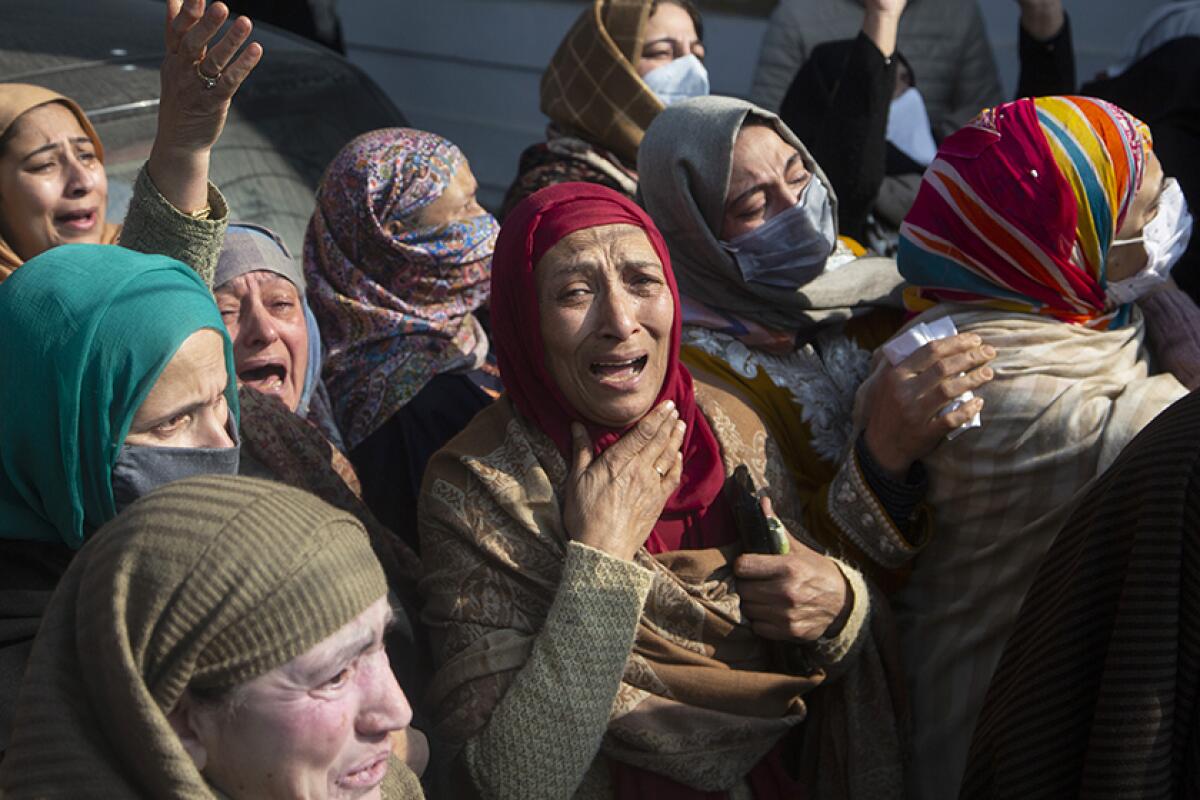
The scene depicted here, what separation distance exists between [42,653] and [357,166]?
2061 millimetres

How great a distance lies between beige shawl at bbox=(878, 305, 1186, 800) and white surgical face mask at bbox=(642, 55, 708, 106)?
1765 mm

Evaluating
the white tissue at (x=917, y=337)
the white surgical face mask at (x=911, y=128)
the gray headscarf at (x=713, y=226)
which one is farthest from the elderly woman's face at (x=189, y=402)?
the white surgical face mask at (x=911, y=128)

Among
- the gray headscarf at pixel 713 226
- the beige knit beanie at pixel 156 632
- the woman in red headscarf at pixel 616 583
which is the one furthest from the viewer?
the gray headscarf at pixel 713 226

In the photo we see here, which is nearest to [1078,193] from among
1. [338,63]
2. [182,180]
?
[182,180]

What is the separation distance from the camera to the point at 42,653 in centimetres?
166

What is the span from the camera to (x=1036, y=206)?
2.64 m

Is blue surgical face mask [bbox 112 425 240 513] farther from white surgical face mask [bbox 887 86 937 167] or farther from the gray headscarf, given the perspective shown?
white surgical face mask [bbox 887 86 937 167]

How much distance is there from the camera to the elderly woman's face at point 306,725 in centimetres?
169

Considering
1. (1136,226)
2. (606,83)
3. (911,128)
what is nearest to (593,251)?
(1136,226)

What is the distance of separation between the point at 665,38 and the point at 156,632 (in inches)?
127

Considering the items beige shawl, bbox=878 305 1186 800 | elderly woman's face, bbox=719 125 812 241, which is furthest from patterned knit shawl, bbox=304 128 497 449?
beige shawl, bbox=878 305 1186 800

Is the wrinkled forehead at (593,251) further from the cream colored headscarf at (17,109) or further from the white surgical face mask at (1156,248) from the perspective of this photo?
the cream colored headscarf at (17,109)

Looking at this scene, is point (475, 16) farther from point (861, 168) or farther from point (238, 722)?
point (238, 722)

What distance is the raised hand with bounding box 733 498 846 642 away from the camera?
8.42 ft
